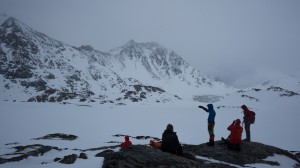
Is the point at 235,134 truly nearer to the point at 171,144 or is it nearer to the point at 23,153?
the point at 171,144

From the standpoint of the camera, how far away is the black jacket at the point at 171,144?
1034 centimetres

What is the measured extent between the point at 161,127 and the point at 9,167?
26925mm

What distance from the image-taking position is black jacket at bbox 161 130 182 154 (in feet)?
33.9

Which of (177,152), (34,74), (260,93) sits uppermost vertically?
(34,74)

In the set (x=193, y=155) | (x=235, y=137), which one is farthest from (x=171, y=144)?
(x=235, y=137)

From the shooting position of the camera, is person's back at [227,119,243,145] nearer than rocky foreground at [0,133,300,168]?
No

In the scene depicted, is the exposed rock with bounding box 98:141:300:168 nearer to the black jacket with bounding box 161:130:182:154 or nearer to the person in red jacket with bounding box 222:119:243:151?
the person in red jacket with bounding box 222:119:243:151

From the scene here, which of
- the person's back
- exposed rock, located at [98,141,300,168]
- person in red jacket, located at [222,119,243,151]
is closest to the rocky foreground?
exposed rock, located at [98,141,300,168]

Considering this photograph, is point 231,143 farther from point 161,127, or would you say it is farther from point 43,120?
point 43,120

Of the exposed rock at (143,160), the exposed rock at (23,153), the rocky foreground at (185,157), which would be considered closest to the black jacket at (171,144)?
the rocky foreground at (185,157)

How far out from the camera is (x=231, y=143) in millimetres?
13258

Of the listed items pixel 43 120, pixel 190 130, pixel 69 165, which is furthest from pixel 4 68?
pixel 69 165

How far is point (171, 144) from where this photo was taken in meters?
10.4

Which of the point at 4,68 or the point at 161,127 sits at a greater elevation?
the point at 4,68
